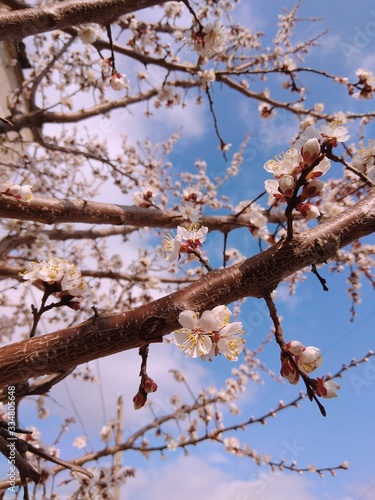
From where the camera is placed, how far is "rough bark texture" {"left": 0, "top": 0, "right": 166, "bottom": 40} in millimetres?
1621

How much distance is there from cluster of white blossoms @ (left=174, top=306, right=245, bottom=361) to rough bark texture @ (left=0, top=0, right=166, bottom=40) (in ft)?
5.19

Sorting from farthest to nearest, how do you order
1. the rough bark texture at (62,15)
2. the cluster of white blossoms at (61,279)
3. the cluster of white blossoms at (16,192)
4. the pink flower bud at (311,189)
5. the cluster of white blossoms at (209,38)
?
1. the cluster of white blossoms at (209,38)
2. the cluster of white blossoms at (16,192)
3. the rough bark texture at (62,15)
4. the cluster of white blossoms at (61,279)
5. the pink flower bud at (311,189)

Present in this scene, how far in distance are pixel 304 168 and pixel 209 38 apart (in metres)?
1.77

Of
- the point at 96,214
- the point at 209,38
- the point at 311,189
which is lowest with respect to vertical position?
the point at 311,189

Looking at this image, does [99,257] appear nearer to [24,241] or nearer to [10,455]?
[24,241]

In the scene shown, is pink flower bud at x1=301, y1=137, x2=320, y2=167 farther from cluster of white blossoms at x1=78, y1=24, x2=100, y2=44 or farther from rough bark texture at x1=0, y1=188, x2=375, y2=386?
cluster of white blossoms at x1=78, y1=24, x2=100, y2=44

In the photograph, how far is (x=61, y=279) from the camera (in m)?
1.22

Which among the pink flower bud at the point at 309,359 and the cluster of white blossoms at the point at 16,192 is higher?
the cluster of white blossoms at the point at 16,192

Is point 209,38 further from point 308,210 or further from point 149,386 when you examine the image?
point 149,386

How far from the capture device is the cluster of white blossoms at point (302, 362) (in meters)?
0.90

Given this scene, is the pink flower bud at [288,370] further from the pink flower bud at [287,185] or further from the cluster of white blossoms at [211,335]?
the pink flower bud at [287,185]

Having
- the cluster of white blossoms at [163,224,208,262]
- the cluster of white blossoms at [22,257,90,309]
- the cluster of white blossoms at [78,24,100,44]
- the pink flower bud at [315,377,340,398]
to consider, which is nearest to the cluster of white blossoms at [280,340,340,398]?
the pink flower bud at [315,377,340,398]

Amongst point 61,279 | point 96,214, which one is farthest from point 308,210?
point 96,214

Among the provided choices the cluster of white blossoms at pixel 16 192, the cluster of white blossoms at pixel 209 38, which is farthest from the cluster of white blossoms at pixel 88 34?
the cluster of white blossoms at pixel 16 192
